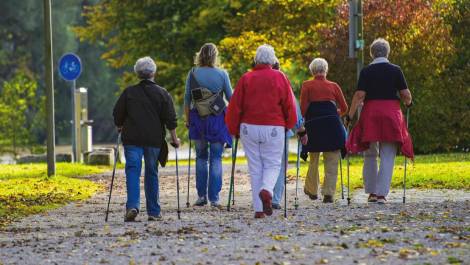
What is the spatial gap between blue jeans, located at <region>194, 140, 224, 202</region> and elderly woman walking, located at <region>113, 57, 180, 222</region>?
6.05 feet

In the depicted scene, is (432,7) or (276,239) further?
(432,7)

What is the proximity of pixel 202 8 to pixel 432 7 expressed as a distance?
34.6 ft

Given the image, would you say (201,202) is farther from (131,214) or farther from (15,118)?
(15,118)

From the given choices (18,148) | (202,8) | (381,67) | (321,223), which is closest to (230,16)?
(202,8)

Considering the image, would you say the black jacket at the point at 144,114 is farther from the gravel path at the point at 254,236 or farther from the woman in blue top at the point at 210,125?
the woman in blue top at the point at 210,125

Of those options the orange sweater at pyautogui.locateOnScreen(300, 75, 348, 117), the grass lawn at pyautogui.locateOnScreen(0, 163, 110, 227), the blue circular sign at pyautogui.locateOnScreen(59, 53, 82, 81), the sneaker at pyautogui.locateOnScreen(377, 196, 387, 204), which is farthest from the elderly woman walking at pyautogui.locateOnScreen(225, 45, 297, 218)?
the blue circular sign at pyautogui.locateOnScreen(59, 53, 82, 81)

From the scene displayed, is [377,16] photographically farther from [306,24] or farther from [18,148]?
[18,148]

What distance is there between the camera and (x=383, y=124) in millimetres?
15258

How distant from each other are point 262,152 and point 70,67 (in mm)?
19205

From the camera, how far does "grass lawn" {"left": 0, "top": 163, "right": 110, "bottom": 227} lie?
1641cm

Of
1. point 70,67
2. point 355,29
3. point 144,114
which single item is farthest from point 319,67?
point 70,67

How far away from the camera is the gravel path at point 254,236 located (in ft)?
32.4

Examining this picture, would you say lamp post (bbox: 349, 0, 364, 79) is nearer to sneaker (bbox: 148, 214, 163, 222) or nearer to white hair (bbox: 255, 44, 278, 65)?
white hair (bbox: 255, 44, 278, 65)

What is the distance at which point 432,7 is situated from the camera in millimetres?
34438
